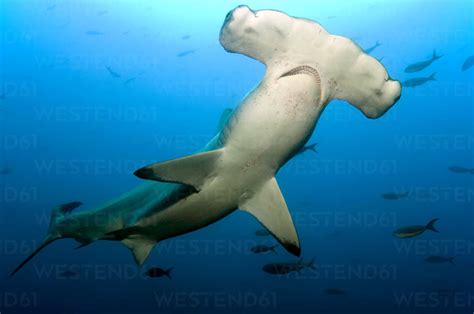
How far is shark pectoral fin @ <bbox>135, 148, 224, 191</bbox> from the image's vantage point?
2.63 m

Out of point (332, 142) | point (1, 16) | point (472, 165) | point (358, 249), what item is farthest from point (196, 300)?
point (472, 165)

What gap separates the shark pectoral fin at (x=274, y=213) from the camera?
123 inches

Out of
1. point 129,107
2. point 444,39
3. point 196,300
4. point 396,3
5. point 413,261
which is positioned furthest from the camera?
point 129,107

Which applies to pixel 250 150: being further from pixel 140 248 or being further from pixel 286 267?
pixel 286 267

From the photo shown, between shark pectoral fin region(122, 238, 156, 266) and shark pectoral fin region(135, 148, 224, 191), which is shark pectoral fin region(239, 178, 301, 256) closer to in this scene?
shark pectoral fin region(135, 148, 224, 191)

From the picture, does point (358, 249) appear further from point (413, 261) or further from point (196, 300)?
point (196, 300)

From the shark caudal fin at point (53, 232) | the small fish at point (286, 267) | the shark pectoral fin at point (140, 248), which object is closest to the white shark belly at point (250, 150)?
the shark pectoral fin at point (140, 248)

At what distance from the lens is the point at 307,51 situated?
7.30ft

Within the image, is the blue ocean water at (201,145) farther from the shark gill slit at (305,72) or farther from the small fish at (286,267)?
the shark gill slit at (305,72)

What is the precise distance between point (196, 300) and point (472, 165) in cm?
2927

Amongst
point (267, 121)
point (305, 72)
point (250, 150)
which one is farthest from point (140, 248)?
point (305, 72)

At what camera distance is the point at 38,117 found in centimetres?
3053

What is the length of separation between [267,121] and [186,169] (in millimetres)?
814

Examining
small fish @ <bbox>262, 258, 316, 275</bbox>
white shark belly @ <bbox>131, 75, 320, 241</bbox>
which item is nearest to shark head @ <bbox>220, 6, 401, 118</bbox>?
white shark belly @ <bbox>131, 75, 320, 241</bbox>
